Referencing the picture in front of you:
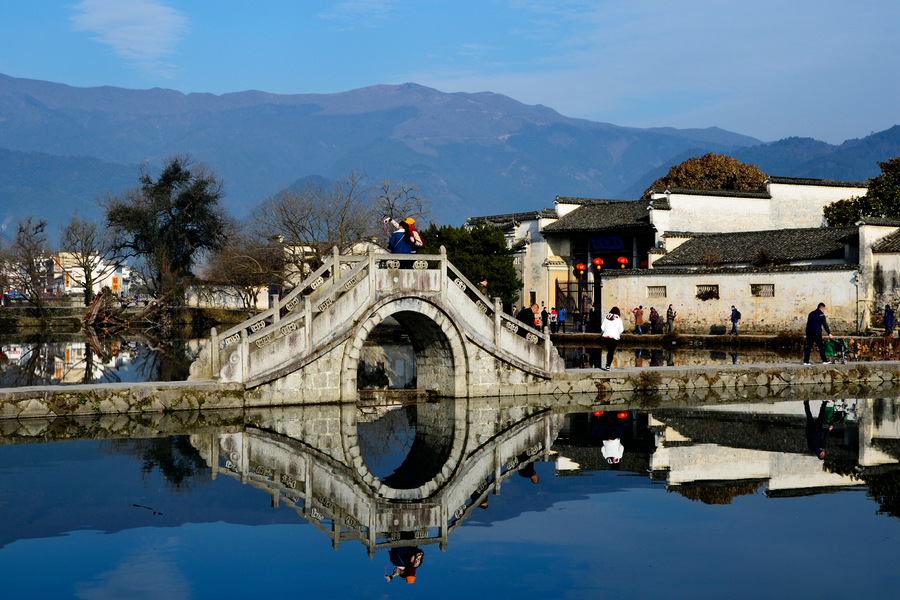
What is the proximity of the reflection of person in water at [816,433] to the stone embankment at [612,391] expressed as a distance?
7.47 ft

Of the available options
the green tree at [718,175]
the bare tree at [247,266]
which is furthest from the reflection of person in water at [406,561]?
the green tree at [718,175]

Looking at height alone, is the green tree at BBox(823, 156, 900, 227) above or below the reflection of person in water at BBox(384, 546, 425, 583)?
above

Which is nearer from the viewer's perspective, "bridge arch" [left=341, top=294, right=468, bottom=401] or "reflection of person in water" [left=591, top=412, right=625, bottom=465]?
"reflection of person in water" [left=591, top=412, right=625, bottom=465]

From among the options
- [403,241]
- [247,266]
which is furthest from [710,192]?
[403,241]

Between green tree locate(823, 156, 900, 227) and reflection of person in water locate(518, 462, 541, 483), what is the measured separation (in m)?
36.7

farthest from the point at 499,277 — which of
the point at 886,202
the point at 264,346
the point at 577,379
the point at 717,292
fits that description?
the point at 264,346

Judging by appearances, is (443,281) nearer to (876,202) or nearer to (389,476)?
(389,476)

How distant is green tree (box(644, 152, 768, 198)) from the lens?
64.8 meters

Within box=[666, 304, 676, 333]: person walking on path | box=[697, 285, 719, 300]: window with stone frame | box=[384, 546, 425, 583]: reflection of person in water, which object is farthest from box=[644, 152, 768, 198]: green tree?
box=[384, 546, 425, 583]: reflection of person in water

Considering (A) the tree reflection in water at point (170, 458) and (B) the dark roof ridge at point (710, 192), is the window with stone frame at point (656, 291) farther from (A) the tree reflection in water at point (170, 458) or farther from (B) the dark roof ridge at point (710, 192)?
(A) the tree reflection in water at point (170, 458)

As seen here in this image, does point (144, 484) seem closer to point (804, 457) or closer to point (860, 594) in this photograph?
point (860, 594)

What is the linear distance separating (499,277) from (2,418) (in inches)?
1310

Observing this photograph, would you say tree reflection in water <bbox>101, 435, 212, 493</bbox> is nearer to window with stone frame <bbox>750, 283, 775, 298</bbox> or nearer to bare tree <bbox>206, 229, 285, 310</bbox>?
bare tree <bbox>206, 229, 285, 310</bbox>

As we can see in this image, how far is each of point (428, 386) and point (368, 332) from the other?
95.5 inches
